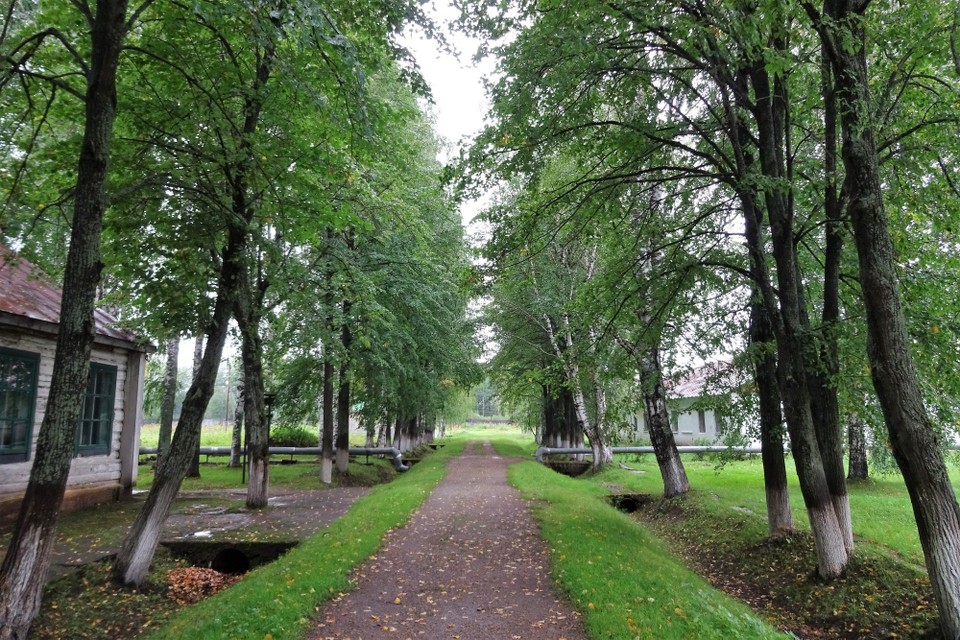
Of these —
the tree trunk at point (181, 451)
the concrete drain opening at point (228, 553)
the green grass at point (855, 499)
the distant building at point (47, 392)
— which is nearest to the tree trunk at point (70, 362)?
the tree trunk at point (181, 451)

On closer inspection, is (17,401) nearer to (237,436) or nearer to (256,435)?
(256,435)

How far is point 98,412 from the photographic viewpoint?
38.0ft

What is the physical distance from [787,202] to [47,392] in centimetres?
1297

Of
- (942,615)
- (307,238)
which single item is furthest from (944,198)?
(307,238)

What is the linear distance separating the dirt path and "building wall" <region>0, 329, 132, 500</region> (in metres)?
6.50

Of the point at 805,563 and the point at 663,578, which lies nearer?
the point at 663,578

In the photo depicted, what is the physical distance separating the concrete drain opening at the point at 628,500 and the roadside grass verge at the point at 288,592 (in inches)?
261

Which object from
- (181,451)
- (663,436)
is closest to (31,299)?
(181,451)

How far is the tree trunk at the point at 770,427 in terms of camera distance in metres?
8.55

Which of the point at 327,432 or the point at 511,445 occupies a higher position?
the point at 327,432

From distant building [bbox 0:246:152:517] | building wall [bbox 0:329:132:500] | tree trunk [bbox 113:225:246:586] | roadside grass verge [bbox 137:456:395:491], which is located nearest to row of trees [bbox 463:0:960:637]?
tree trunk [bbox 113:225:246:586]

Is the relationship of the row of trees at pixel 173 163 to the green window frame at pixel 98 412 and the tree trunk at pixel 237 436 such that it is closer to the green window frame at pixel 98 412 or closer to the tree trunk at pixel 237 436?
the green window frame at pixel 98 412

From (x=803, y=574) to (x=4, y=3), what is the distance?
15173mm

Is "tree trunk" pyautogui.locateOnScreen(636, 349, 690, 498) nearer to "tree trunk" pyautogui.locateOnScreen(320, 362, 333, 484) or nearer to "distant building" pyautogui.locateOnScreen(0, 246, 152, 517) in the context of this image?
"tree trunk" pyautogui.locateOnScreen(320, 362, 333, 484)
